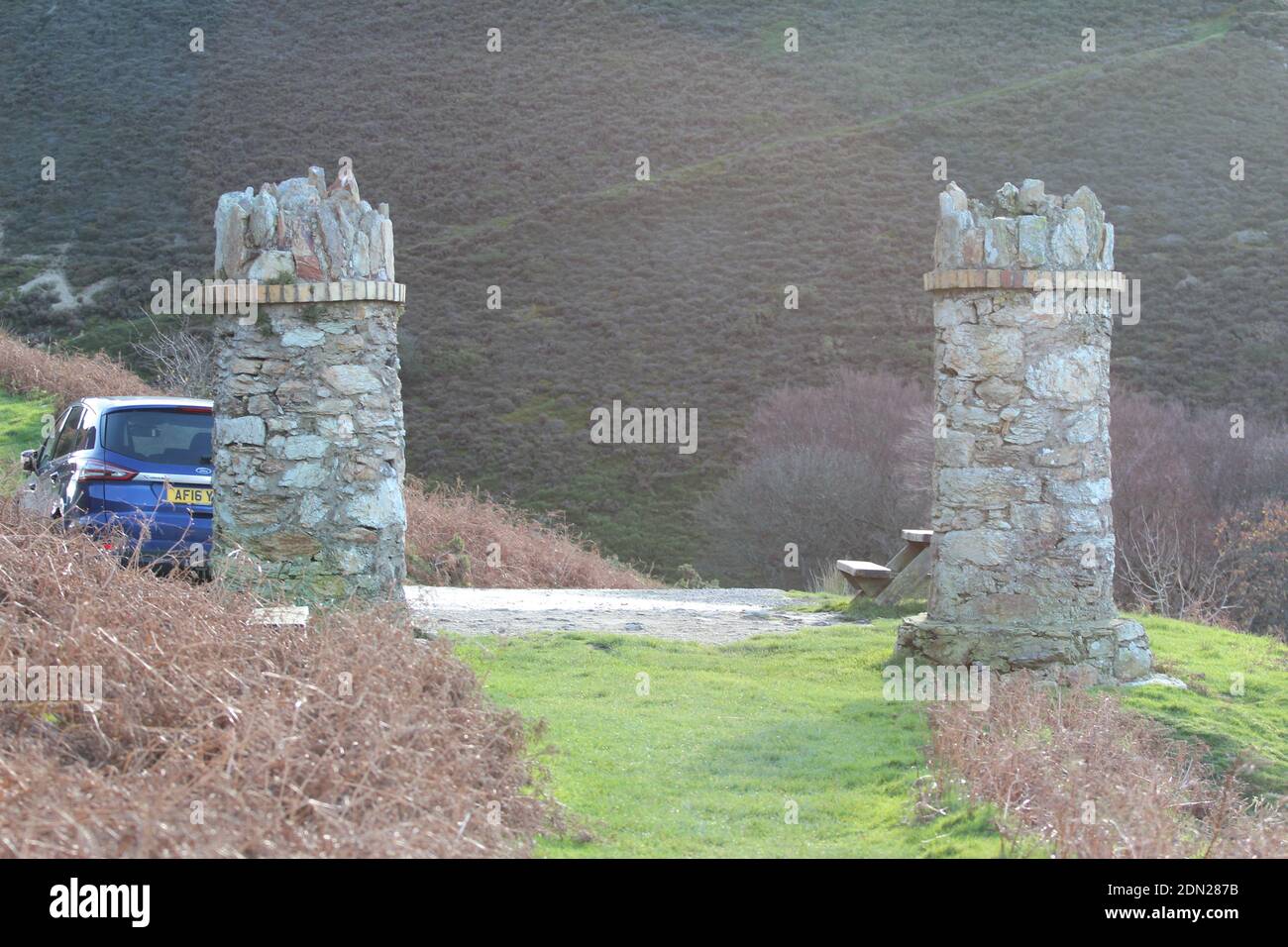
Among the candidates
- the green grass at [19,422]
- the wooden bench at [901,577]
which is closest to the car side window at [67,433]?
the green grass at [19,422]

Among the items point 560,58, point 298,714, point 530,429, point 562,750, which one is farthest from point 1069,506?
point 560,58

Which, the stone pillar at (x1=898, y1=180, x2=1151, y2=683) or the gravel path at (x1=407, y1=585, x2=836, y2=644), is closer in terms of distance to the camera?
the stone pillar at (x1=898, y1=180, x2=1151, y2=683)

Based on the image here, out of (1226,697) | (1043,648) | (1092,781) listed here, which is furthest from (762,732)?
(1226,697)

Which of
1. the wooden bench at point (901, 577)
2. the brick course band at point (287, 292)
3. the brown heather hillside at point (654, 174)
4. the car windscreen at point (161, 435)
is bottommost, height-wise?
the wooden bench at point (901, 577)

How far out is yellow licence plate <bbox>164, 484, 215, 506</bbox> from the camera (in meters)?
10.6

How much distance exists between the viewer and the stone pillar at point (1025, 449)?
31.9ft

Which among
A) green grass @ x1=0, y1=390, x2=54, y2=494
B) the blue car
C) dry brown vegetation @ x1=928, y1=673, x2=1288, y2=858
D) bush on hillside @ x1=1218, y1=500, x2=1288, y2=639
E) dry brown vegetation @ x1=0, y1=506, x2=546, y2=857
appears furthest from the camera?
green grass @ x1=0, y1=390, x2=54, y2=494

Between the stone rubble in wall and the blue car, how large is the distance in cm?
582

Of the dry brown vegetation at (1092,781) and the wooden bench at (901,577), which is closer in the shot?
the dry brown vegetation at (1092,781)

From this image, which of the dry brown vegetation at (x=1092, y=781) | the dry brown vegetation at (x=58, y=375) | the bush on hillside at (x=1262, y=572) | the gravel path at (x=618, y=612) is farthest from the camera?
the dry brown vegetation at (x=58, y=375)

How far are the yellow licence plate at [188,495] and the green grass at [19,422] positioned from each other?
7130 mm

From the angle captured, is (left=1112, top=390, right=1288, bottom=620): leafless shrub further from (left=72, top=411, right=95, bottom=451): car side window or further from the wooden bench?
(left=72, top=411, right=95, bottom=451): car side window

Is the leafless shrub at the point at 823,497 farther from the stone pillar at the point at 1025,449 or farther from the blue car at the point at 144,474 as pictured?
the blue car at the point at 144,474

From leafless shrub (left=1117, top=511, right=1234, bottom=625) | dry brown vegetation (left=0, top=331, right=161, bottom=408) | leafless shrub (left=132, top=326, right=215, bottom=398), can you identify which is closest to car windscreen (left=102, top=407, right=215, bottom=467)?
leafless shrub (left=132, top=326, right=215, bottom=398)
